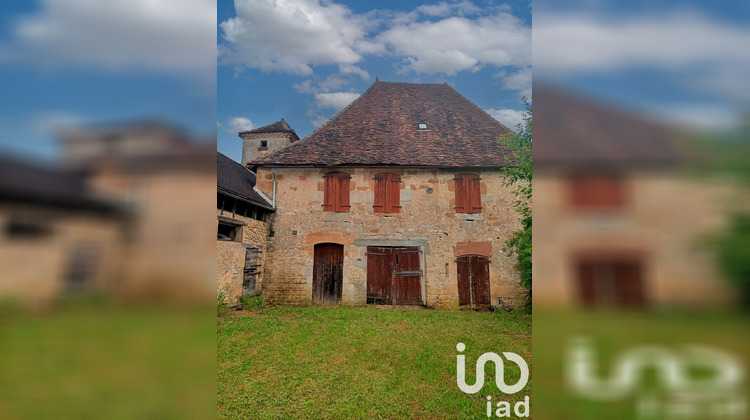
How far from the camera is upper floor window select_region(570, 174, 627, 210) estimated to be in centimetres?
71

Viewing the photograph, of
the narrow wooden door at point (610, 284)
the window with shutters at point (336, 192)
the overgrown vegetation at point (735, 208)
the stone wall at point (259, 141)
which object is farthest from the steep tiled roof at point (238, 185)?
the stone wall at point (259, 141)

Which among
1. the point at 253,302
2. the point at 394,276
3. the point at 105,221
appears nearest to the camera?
the point at 105,221

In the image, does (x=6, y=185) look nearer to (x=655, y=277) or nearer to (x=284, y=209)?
(x=655, y=277)

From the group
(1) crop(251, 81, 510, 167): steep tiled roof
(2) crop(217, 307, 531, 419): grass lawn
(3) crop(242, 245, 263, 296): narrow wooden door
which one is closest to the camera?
(2) crop(217, 307, 531, 419): grass lawn

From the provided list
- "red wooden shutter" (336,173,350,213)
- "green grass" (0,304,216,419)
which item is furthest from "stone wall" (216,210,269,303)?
"green grass" (0,304,216,419)

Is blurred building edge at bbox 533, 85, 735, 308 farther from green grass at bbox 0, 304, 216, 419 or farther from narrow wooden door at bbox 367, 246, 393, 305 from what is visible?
narrow wooden door at bbox 367, 246, 393, 305

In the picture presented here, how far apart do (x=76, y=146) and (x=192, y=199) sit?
Result: 9.2 inches

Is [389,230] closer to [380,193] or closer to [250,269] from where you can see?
[380,193]

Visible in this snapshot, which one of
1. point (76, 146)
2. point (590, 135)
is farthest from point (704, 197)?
point (76, 146)

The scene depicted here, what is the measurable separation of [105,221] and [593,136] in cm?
108

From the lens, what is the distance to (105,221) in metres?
0.62

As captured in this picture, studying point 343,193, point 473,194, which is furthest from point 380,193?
point 473,194

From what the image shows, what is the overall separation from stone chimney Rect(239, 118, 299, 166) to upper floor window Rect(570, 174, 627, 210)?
78.8 feet

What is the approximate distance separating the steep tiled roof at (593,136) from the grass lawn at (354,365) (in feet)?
A: 10.6
